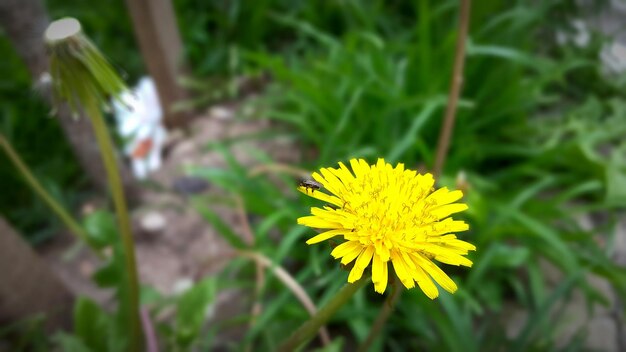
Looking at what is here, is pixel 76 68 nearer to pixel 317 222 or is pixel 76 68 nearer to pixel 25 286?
pixel 317 222

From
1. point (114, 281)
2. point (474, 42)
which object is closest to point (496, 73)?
point (474, 42)

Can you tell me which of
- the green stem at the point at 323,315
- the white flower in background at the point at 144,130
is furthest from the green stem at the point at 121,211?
the white flower in background at the point at 144,130

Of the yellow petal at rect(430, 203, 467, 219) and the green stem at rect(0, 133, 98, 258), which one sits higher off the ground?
the green stem at rect(0, 133, 98, 258)

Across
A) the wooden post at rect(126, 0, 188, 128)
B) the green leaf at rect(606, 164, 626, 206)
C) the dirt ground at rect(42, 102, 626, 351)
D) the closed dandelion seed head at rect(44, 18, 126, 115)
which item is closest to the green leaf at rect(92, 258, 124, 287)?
the dirt ground at rect(42, 102, 626, 351)

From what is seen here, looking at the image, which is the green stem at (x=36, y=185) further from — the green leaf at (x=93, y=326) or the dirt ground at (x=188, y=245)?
the dirt ground at (x=188, y=245)

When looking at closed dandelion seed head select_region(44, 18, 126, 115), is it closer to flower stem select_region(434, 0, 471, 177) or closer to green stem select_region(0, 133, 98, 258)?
green stem select_region(0, 133, 98, 258)

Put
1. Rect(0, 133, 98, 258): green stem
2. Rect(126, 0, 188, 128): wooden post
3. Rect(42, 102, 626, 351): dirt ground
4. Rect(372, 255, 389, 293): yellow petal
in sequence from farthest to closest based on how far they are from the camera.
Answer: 1. Rect(126, 0, 188, 128): wooden post
2. Rect(42, 102, 626, 351): dirt ground
3. Rect(0, 133, 98, 258): green stem
4. Rect(372, 255, 389, 293): yellow petal

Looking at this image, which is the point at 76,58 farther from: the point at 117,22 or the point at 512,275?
the point at 117,22
